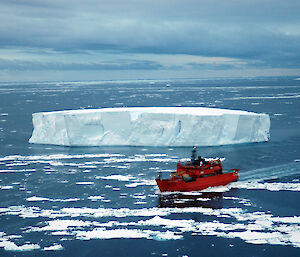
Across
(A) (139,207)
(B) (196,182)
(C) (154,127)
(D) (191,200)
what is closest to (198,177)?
(B) (196,182)

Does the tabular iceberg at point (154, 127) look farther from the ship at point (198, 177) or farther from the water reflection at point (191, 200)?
the water reflection at point (191, 200)

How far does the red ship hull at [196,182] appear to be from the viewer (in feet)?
52.2

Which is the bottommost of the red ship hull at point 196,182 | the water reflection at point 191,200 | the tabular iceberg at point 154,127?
the water reflection at point 191,200

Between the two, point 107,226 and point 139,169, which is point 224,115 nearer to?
point 139,169

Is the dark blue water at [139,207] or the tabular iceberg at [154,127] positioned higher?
the tabular iceberg at [154,127]

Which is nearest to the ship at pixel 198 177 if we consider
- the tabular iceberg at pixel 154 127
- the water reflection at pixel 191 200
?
the water reflection at pixel 191 200

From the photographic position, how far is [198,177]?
661 inches

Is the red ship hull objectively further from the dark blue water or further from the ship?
the dark blue water

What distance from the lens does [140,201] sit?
14883 millimetres

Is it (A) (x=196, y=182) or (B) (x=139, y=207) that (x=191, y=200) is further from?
(B) (x=139, y=207)

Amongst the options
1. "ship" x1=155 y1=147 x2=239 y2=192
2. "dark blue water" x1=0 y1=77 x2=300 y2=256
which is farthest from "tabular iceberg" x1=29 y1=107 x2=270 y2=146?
"ship" x1=155 y1=147 x2=239 y2=192

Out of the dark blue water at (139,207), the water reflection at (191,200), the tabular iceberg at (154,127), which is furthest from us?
the tabular iceberg at (154,127)

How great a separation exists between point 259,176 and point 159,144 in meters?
8.23

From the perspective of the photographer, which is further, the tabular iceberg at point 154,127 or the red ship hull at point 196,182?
the tabular iceberg at point 154,127
